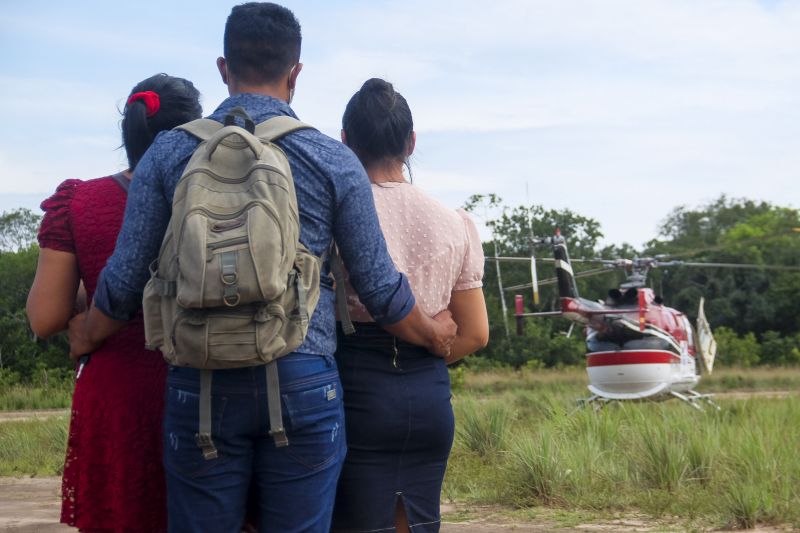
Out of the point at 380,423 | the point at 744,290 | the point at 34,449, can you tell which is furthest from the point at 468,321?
the point at 744,290

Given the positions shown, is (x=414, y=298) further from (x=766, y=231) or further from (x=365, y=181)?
(x=766, y=231)

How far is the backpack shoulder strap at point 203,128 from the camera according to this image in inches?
97.1

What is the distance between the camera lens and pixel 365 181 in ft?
8.50

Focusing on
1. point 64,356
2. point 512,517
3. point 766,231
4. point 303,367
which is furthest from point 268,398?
point 766,231

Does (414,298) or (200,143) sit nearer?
(200,143)

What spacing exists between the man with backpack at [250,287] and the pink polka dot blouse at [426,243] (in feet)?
0.76

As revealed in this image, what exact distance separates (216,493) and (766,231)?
69657 millimetres

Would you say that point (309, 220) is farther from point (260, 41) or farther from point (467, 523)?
point (467, 523)

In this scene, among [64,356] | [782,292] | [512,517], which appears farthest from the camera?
[782,292]

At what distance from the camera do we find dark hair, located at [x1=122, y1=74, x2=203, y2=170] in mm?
2896

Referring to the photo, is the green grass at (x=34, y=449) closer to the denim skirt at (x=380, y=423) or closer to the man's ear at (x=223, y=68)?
the denim skirt at (x=380, y=423)

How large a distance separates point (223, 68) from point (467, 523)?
4187 millimetres

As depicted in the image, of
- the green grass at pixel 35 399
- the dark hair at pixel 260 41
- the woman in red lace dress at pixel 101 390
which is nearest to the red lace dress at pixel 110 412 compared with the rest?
the woman in red lace dress at pixel 101 390

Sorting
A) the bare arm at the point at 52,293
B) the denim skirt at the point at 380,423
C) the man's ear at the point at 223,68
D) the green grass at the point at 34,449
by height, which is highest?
the man's ear at the point at 223,68
